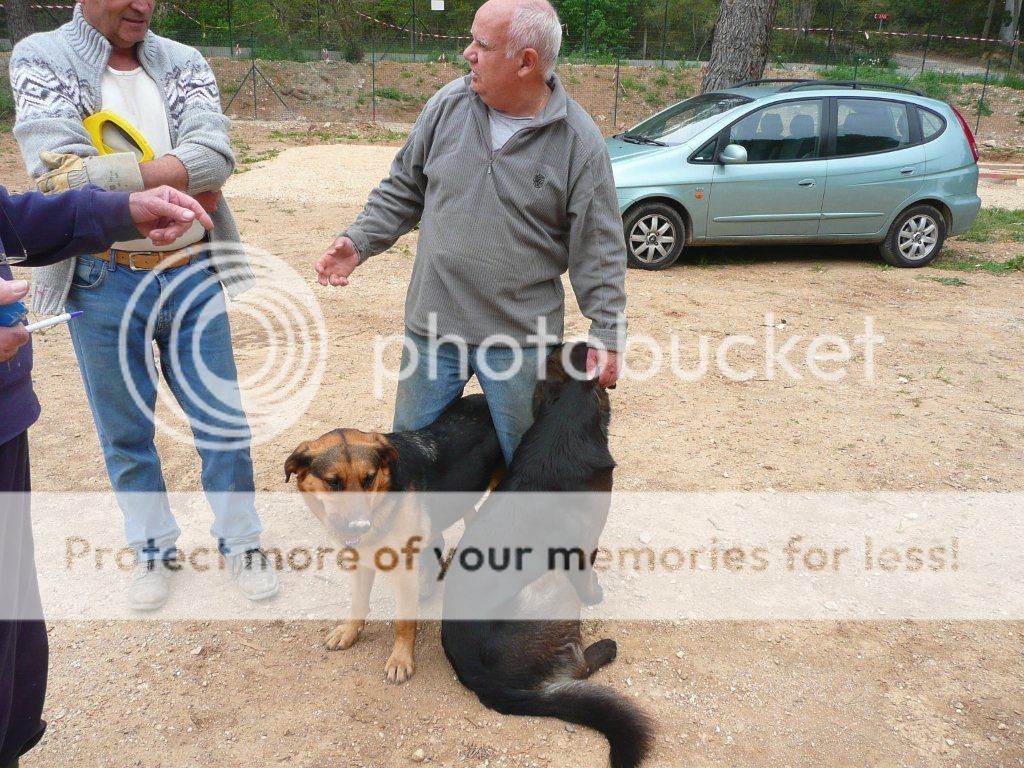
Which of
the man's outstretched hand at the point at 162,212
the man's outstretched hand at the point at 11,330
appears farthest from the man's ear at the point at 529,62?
the man's outstretched hand at the point at 11,330

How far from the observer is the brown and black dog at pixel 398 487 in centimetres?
273

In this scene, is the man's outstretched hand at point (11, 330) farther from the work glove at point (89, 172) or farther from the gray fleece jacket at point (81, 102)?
the gray fleece jacket at point (81, 102)

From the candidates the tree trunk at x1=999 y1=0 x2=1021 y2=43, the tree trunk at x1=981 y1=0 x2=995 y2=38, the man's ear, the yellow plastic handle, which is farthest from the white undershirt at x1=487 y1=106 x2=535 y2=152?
the tree trunk at x1=981 y1=0 x2=995 y2=38

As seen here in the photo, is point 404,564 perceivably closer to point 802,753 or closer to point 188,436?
point 802,753

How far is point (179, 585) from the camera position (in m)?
3.49

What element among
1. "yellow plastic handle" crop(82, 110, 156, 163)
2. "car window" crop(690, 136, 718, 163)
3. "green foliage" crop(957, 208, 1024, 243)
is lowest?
"green foliage" crop(957, 208, 1024, 243)

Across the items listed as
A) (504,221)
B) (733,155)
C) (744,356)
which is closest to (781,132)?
(733,155)

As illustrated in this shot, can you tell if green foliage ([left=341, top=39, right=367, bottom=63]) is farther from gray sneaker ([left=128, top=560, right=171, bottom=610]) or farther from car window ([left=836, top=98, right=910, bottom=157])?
gray sneaker ([left=128, top=560, right=171, bottom=610])

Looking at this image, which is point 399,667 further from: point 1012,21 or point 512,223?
point 1012,21

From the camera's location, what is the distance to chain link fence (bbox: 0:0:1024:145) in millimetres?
25000

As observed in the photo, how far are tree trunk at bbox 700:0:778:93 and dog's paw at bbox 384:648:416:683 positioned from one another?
10948 mm

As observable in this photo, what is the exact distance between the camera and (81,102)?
107 inches

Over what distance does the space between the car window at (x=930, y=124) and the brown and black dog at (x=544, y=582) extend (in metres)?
7.63

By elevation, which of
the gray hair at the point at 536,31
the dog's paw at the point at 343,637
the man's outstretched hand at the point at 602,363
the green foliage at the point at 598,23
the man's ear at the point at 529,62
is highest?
the green foliage at the point at 598,23
